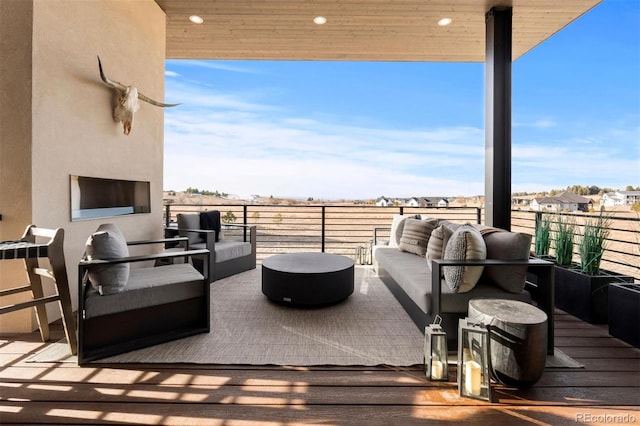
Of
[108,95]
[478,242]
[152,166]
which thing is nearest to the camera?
[478,242]

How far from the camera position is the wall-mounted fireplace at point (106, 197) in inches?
110

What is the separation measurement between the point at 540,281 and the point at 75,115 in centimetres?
417

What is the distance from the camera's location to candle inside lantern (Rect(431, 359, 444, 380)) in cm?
177

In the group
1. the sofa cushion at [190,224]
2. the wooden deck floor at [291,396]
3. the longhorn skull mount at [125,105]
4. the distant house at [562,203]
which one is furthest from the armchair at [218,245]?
the distant house at [562,203]

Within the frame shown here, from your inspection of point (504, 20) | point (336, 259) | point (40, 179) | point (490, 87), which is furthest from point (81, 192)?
point (504, 20)

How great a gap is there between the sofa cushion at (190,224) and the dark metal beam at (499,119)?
377cm

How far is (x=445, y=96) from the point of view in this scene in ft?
33.1

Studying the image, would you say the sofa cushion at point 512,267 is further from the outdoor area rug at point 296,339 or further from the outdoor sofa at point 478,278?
the outdoor area rug at point 296,339

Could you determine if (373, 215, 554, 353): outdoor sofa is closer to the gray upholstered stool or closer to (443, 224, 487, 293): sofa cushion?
(443, 224, 487, 293): sofa cushion

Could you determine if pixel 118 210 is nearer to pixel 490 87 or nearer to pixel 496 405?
pixel 496 405

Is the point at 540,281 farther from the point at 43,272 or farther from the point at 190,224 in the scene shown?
the point at 190,224

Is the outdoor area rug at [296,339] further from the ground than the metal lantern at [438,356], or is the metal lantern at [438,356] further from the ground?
the metal lantern at [438,356]

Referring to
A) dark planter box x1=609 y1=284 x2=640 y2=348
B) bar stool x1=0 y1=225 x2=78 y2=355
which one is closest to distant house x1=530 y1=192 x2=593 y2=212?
dark planter box x1=609 y1=284 x2=640 y2=348

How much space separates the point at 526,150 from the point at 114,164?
9.29 meters
